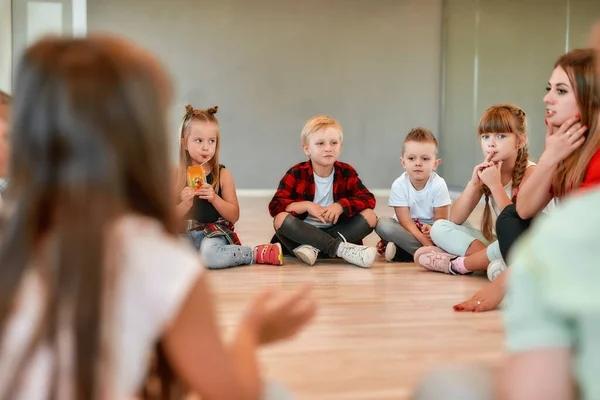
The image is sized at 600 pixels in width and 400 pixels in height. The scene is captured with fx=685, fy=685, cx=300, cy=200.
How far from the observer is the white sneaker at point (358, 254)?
2.75 metres

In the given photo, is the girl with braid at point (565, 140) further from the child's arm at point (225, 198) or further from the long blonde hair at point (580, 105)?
the child's arm at point (225, 198)

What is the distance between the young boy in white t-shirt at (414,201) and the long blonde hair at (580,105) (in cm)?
105

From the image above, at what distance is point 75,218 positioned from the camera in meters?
0.56

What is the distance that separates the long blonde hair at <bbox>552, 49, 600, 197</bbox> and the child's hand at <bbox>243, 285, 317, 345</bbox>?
1.28 metres

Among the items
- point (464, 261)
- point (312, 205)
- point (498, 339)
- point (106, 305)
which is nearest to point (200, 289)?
point (106, 305)

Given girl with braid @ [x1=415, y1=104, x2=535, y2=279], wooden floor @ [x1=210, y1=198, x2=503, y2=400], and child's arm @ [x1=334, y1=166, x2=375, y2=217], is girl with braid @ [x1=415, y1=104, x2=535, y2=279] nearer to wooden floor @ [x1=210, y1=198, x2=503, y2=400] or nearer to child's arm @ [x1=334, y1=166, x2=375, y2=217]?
wooden floor @ [x1=210, y1=198, x2=503, y2=400]

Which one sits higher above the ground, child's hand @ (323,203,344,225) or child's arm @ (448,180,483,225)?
child's arm @ (448,180,483,225)

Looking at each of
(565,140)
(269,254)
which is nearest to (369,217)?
(269,254)

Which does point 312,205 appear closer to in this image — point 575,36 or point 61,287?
point 61,287

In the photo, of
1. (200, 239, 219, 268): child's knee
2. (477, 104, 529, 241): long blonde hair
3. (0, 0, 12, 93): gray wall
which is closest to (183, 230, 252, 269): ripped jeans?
(200, 239, 219, 268): child's knee

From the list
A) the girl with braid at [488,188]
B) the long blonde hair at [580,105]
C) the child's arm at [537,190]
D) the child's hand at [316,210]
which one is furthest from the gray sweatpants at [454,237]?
the long blonde hair at [580,105]

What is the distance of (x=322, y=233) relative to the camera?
9.57 ft

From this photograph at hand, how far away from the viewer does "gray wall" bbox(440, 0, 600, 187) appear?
5.60 m

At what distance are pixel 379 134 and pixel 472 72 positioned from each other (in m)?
1.15
